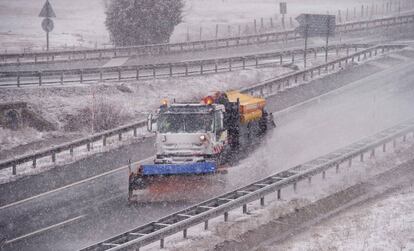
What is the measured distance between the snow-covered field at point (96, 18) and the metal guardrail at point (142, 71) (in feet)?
42.2

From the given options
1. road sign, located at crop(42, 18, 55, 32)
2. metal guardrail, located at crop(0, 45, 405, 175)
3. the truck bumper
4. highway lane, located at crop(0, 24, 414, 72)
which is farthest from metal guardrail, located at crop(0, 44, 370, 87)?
the truck bumper

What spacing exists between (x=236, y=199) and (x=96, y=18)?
7326cm

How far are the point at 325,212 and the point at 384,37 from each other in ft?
131

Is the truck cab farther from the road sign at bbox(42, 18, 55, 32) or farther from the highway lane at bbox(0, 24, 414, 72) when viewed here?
the highway lane at bbox(0, 24, 414, 72)

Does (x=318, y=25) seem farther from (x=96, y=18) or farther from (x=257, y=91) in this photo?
(x=96, y=18)

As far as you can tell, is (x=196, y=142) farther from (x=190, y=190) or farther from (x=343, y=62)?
(x=343, y=62)

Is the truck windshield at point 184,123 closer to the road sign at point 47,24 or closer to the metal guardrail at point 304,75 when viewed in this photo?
the metal guardrail at point 304,75

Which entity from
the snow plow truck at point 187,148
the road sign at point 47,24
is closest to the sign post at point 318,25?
the road sign at point 47,24

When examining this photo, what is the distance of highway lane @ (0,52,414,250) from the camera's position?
1716cm

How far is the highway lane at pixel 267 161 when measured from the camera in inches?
675

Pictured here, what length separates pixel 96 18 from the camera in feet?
286

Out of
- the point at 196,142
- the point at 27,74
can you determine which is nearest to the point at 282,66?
the point at 27,74

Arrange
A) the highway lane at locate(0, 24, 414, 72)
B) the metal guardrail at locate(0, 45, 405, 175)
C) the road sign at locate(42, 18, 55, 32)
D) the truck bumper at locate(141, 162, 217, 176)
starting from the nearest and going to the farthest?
1. the truck bumper at locate(141, 162, 217, 176)
2. the metal guardrail at locate(0, 45, 405, 175)
3. the road sign at locate(42, 18, 55, 32)
4. the highway lane at locate(0, 24, 414, 72)

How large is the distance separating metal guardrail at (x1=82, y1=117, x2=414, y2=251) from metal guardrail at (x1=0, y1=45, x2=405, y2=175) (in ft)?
28.0
